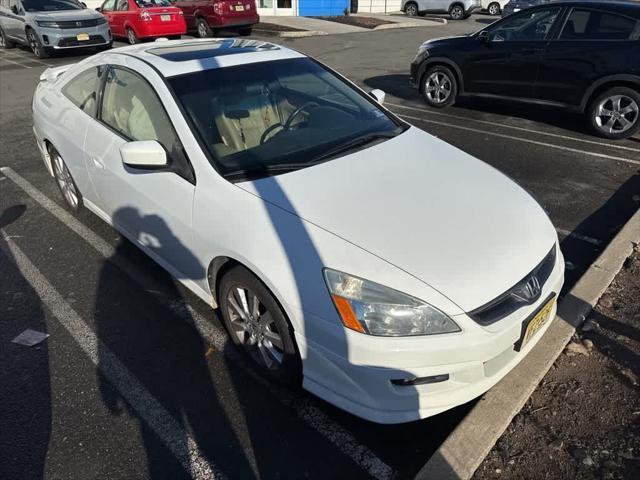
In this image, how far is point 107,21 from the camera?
44.0 ft

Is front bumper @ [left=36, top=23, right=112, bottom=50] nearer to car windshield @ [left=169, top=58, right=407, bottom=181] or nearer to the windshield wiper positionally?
car windshield @ [left=169, top=58, right=407, bottom=181]

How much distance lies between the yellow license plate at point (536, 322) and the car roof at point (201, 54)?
2.43 metres

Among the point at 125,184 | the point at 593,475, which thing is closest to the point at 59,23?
the point at 125,184

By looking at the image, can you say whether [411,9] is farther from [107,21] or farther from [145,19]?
[107,21]

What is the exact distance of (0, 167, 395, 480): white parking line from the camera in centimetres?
230

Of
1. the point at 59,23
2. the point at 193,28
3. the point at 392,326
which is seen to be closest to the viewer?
the point at 392,326

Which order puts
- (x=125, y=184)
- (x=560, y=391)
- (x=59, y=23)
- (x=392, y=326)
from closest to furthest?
1. (x=392, y=326)
2. (x=560, y=391)
3. (x=125, y=184)
4. (x=59, y=23)

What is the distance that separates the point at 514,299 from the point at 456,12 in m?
26.9

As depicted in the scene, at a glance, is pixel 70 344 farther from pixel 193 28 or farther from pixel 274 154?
pixel 193 28

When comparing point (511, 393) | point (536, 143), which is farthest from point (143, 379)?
point (536, 143)

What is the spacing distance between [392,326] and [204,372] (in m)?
1.26

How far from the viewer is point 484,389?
227cm

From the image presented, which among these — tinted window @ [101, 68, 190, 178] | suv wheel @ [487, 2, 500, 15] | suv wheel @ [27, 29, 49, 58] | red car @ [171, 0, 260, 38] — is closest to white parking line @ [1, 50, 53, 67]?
suv wheel @ [27, 29, 49, 58]

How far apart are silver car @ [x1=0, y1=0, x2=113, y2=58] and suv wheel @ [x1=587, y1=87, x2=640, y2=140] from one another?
40.3 ft
